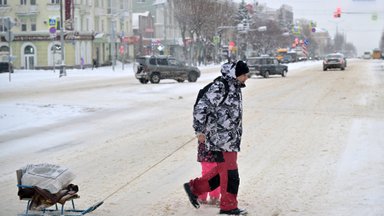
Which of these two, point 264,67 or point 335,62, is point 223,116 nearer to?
point 264,67

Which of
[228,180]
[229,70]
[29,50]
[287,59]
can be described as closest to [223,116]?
[229,70]

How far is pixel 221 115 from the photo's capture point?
6832 mm

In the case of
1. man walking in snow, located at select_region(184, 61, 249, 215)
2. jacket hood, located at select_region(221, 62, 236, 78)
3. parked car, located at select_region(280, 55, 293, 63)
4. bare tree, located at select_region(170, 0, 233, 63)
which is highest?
bare tree, located at select_region(170, 0, 233, 63)

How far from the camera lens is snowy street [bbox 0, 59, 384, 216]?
7.68 metres

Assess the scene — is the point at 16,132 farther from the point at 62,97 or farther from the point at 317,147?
the point at 62,97

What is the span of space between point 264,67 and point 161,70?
31.2 ft

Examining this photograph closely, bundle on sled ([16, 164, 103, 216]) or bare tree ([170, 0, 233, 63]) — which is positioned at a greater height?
bare tree ([170, 0, 233, 63])

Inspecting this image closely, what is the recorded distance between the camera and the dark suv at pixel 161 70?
121 feet

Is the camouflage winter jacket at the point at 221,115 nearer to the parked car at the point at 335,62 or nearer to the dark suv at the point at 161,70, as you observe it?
the dark suv at the point at 161,70

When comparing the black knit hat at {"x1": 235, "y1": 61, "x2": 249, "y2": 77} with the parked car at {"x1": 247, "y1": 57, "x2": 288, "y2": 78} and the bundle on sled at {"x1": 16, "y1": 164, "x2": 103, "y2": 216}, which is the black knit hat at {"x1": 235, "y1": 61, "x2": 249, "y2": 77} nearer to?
the bundle on sled at {"x1": 16, "y1": 164, "x2": 103, "y2": 216}

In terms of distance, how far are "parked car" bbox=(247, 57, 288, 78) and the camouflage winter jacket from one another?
121 ft

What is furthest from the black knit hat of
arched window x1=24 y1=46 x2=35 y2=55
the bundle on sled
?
arched window x1=24 y1=46 x2=35 y2=55

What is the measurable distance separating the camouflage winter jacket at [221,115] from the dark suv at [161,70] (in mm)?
30021

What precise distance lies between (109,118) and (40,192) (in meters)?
11.8
